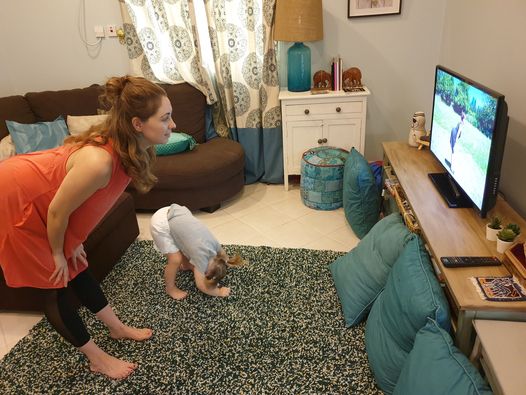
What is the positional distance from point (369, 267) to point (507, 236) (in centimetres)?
60

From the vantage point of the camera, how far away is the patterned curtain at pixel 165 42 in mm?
3084

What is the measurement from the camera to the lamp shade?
276cm

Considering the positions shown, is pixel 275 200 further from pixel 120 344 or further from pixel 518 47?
pixel 518 47

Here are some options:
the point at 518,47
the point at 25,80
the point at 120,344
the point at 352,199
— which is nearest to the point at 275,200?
the point at 352,199

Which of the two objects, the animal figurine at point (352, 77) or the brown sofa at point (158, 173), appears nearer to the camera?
the brown sofa at point (158, 173)

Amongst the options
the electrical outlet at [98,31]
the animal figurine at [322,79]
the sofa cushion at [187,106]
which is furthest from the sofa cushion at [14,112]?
the animal figurine at [322,79]

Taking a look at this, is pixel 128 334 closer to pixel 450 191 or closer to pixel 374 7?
pixel 450 191

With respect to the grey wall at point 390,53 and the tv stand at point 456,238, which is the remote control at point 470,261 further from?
the grey wall at point 390,53

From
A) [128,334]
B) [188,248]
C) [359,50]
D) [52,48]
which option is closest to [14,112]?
[52,48]

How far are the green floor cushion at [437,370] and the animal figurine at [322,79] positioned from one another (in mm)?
2248

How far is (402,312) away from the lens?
1395 millimetres

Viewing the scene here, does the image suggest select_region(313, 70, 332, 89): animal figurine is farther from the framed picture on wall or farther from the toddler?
the toddler

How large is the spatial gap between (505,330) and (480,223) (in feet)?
1.91

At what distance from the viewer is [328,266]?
90.0 inches
